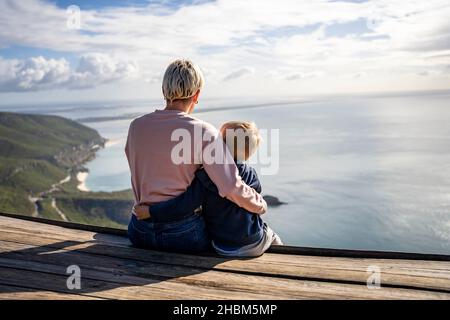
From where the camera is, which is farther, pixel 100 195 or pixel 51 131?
pixel 51 131

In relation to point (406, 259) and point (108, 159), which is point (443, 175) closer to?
point (108, 159)

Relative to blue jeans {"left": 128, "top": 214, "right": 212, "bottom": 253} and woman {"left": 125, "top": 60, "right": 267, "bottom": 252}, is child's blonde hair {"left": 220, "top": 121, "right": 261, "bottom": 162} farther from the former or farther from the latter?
blue jeans {"left": 128, "top": 214, "right": 212, "bottom": 253}

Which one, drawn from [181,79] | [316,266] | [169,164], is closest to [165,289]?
[169,164]

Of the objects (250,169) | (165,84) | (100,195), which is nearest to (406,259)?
(250,169)

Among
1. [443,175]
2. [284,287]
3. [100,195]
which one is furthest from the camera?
[443,175]

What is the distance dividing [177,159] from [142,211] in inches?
21.1

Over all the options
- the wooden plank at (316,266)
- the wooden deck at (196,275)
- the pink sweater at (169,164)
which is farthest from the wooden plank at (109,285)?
the pink sweater at (169,164)

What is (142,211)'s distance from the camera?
3.63 meters

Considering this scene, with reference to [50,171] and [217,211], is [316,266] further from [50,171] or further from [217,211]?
[50,171]

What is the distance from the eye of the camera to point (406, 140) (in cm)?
16900

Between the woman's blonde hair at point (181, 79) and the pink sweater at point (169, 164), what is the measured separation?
0.49 ft

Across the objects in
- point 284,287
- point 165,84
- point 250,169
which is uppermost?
point 165,84

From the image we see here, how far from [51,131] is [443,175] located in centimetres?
13360

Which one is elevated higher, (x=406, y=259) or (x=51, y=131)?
(x=51, y=131)
